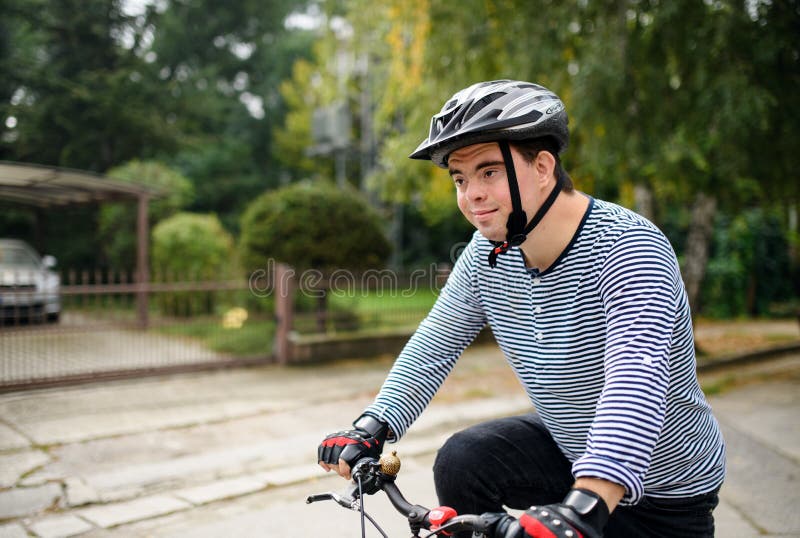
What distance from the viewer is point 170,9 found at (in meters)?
29.3

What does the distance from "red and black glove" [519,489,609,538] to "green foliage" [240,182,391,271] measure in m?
8.16

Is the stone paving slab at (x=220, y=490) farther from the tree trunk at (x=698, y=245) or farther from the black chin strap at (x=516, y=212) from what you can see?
the tree trunk at (x=698, y=245)

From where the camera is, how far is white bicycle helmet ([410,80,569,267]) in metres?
1.87

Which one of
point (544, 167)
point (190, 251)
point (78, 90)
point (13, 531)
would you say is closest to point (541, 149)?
point (544, 167)

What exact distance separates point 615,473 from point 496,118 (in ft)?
3.16

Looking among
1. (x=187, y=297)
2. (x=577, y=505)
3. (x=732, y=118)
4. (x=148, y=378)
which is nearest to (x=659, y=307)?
(x=577, y=505)

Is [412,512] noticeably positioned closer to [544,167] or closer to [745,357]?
[544,167]

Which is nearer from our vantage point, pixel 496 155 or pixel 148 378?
pixel 496 155

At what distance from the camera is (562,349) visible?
1985 mm

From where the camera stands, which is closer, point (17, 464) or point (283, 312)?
point (17, 464)

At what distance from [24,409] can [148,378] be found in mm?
1574

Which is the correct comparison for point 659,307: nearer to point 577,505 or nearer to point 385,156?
point 577,505

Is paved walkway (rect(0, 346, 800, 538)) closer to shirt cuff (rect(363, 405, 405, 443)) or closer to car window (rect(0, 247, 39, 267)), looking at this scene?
shirt cuff (rect(363, 405, 405, 443))

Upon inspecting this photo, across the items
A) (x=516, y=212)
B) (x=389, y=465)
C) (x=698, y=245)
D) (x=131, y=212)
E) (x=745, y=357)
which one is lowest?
(x=745, y=357)
